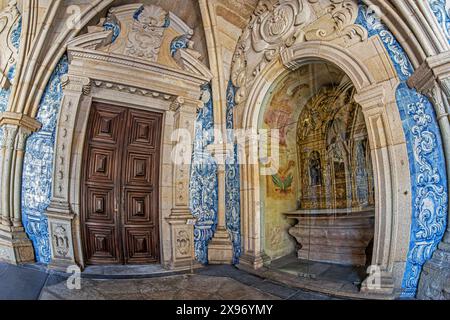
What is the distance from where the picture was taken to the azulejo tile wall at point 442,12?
185 centimetres

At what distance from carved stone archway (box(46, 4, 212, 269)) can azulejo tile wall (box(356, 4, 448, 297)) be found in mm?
2365

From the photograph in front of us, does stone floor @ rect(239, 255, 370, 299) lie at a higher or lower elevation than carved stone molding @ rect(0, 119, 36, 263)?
lower

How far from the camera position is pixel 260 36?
327cm

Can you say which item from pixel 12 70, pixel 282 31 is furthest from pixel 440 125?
pixel 12 70

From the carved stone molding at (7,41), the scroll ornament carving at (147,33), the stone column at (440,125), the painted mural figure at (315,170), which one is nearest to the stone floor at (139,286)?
the stone column at (440,125)

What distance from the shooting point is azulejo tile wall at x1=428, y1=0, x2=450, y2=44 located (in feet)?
6.07

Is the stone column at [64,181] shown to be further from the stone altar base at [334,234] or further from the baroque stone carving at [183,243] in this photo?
the stone altar base at [334,234]

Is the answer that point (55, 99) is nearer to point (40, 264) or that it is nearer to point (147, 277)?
point (40, 264)

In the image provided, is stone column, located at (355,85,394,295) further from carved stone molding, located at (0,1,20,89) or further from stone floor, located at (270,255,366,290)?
carved stone molding, located at (0,1,20,89)

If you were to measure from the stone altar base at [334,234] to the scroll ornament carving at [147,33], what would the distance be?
9.79 feet

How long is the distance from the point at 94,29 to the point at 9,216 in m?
2.38

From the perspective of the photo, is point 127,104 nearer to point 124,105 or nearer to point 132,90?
point 124,105

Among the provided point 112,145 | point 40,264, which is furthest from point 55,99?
point 40,264

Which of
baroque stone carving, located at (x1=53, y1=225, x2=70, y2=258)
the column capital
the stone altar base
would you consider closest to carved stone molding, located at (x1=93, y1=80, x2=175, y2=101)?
the column capital
